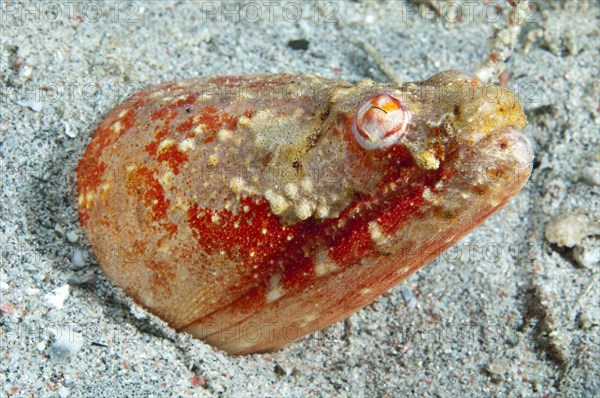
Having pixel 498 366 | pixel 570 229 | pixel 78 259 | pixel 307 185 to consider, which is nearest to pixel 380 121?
pixel 307 185

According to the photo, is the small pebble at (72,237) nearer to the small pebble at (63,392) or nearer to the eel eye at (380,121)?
the small pebble at (63,392)

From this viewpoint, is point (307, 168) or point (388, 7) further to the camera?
point (388, 7)

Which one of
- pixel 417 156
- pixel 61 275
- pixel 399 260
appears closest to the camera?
pixel 417 156

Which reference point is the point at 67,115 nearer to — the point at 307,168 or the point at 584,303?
the point at 307,168

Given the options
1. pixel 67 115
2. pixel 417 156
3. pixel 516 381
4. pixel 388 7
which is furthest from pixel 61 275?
pixel 388 7

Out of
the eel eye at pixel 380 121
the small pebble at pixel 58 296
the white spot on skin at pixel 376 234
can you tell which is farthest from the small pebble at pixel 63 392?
the eel eye at pixel 380 121

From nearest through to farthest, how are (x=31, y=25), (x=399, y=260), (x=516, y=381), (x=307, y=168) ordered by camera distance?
(x=307, y=168) < (x=399, y=260) < (x=516, y=381) < (x=31, y=25)

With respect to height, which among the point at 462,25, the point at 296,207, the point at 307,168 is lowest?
the point at 462,25
